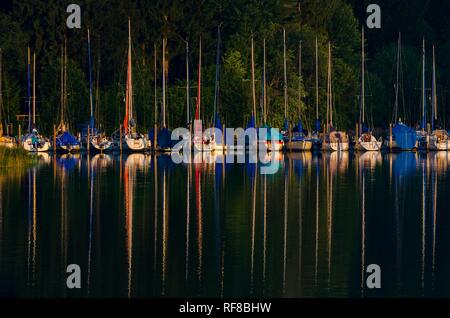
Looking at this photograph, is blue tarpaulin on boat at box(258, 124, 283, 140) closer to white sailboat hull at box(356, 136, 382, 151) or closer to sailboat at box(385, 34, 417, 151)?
white sailboat hull at box(356, 136, 382, 151)

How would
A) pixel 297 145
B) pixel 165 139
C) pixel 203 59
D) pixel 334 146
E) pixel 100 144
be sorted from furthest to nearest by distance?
pixel 203 59, pixel 334 146, pixel 297 145, pixel 165 139, pixel 100 144

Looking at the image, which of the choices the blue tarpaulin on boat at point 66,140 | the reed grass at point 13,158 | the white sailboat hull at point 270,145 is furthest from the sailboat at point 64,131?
the reed grass at point 13,158

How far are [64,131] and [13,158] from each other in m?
25.3

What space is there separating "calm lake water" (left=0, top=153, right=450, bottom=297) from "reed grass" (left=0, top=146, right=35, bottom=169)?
2.99 m

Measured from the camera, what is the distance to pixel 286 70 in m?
97.6

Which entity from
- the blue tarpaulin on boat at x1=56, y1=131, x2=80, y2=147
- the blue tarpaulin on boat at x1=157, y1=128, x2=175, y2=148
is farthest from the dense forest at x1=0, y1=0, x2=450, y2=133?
the blue tarpaulin on boat at x1=56, y1=131, x2=80, y2=147

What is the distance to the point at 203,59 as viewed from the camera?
104 metres

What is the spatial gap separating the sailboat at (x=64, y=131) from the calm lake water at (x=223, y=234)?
27.4 meters

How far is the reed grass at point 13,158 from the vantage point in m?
61.5

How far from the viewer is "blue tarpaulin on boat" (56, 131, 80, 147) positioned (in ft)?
283

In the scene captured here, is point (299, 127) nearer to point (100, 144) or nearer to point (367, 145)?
point (367, 145)

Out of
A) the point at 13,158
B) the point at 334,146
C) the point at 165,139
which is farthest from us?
the point at 334,146

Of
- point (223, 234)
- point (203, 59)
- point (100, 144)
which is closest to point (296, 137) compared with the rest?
point (100, 144)

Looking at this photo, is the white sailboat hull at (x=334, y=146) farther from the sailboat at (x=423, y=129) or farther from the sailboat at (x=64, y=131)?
the sailboat at (x=64, y=131)
